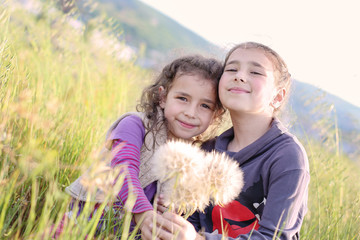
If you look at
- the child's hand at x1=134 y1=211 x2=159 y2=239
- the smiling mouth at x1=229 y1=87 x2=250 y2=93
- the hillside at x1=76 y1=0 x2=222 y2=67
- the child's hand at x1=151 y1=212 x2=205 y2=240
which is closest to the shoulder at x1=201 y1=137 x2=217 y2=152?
the smiling mouth at x1=229 y1=87 x2=250 y2=93

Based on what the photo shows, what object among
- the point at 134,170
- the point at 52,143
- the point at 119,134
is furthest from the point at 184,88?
the point at 52,143

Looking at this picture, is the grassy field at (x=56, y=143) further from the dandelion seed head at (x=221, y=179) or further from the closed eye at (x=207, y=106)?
the closed eye at (x=207, y=106)

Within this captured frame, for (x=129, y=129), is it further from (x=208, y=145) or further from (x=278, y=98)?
(x=278, y=98)

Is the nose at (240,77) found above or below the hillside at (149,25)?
above

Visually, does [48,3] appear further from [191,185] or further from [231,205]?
[191,185]

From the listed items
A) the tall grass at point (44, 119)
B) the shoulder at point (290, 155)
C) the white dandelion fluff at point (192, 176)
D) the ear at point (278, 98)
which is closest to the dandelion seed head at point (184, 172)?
the white dandelion fluff at point (192, 176)

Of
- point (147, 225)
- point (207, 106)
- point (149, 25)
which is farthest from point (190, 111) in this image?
point (149, 25)

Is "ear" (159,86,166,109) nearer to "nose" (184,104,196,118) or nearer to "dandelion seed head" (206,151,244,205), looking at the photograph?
"nose" (184,104,196,118)

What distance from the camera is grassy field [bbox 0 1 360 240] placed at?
1260 mm

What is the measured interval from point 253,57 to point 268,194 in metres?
0.92

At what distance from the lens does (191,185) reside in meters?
1.25

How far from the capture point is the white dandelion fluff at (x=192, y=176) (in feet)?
3.99

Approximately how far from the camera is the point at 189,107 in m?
2.24

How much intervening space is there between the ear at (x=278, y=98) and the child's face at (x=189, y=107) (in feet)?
1.31
